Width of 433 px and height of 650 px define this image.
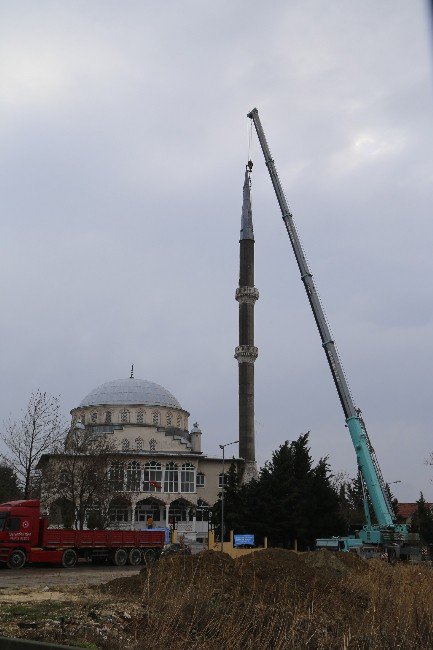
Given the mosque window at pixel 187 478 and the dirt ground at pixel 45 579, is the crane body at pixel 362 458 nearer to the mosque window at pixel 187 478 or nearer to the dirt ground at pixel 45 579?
the dirt ground at pixel 45 579

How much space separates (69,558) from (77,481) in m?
18.1

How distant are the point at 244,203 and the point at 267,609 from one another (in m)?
66.8

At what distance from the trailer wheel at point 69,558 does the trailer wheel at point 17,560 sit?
2.05m

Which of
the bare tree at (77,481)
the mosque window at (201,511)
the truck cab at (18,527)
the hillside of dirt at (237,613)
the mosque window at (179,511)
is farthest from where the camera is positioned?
the mosque window at (179,511)

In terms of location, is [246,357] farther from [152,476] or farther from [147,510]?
[147,510]

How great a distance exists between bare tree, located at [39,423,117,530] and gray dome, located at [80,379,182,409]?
1246 inches

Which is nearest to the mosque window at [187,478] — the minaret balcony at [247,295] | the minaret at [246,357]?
the minaret at [246,357]

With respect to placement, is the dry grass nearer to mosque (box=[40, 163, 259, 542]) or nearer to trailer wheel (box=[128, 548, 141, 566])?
trailer wheel (box=[128, 548, 141, 566])

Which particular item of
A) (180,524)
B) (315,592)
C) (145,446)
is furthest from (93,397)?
(315,592)

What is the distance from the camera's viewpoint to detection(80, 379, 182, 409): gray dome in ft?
283

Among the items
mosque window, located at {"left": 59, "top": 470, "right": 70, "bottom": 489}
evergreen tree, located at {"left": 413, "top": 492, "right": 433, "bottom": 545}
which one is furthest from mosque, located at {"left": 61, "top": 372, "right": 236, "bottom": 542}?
evergreen tree, located at {"left": 413, "top": 492, "right": 433, "bottom": 545}

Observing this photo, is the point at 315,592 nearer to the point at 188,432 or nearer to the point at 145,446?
the point at 145,446

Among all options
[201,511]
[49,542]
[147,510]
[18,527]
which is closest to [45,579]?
[18,527]

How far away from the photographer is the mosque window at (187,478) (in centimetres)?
7944
